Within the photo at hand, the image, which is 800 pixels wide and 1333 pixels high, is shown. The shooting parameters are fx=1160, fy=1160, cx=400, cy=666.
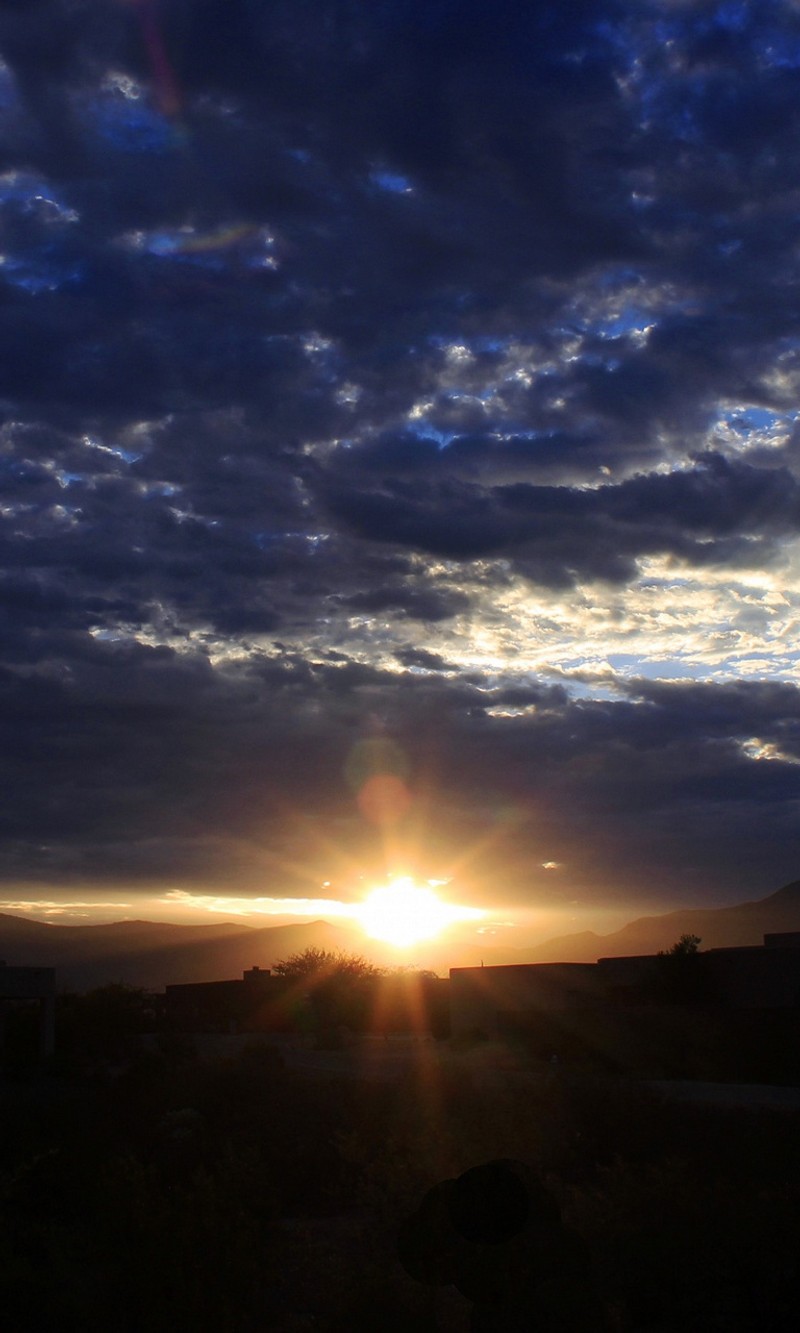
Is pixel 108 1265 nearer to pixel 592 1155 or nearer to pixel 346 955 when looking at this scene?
pixel 592 1155

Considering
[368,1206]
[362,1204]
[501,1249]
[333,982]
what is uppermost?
[333,982]

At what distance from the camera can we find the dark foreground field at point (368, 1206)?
11.8 m

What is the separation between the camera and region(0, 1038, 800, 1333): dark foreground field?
38.6ft

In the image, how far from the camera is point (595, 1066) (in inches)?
1770

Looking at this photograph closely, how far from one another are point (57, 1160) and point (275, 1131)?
8.86 meters

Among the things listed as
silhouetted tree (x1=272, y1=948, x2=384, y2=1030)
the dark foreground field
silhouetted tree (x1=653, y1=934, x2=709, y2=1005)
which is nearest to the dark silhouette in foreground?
the dark foreground field

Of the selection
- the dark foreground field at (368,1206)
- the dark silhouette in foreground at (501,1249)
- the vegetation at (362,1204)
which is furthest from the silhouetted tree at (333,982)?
the dark silhouette in foreground at (501,1249)

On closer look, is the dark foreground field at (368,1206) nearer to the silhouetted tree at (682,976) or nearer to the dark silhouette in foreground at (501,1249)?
the dark silhouette in foreground at (501,1249)

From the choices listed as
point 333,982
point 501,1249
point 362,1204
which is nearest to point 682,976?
point 333,982

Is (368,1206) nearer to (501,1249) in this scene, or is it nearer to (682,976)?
(501,1249)

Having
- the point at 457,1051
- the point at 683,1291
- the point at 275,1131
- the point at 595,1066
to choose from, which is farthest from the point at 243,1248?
the point at 457,1051

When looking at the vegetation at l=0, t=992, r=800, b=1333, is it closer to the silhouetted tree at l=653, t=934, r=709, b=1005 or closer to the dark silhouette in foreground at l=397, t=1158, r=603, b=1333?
the dark silhouette in foreground at l=397, t=1158, r=603, b=1333

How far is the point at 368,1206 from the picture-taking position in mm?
15211

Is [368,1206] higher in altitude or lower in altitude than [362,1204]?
higher
